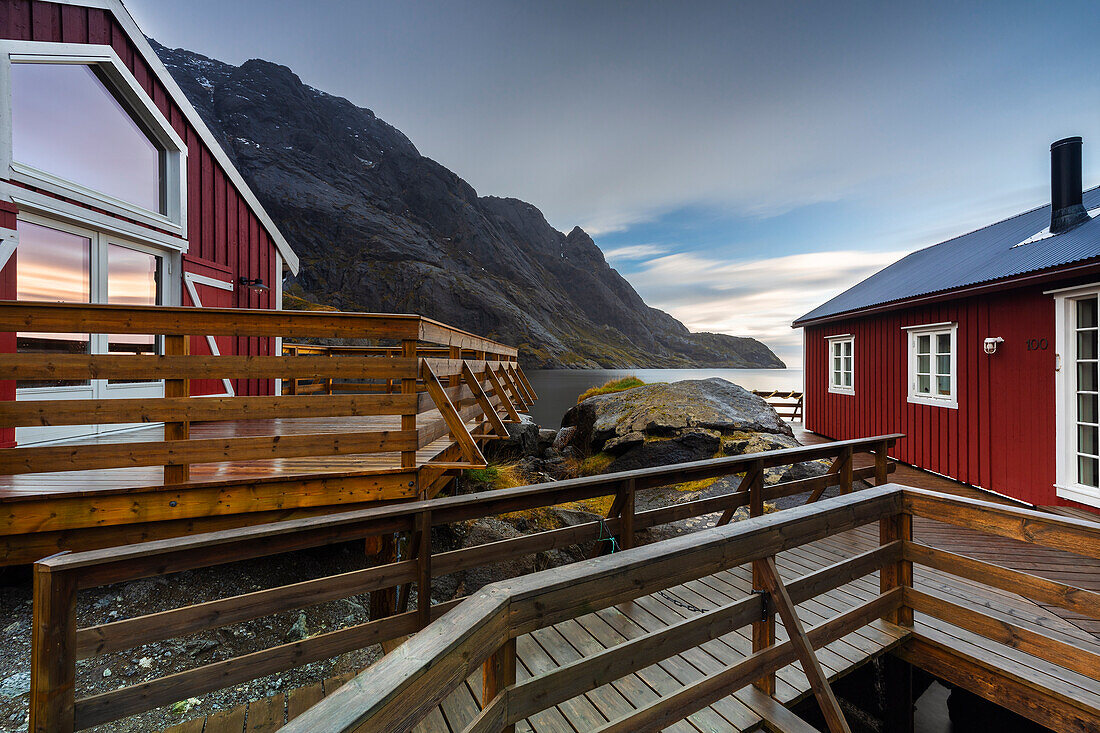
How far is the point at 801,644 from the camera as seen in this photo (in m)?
1.82

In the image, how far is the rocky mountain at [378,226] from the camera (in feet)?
231

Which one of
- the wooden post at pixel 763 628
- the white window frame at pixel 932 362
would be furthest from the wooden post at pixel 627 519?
the white window frame at pixel 932 362

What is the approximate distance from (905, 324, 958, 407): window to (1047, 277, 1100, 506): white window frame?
1581mm

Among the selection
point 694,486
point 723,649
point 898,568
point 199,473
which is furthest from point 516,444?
point 898,568

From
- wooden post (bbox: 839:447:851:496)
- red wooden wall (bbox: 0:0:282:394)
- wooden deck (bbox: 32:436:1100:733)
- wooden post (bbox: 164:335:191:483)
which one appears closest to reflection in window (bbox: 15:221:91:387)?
red wooden wall (bbox: 0:0:282:394)

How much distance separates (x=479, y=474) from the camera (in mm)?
6414

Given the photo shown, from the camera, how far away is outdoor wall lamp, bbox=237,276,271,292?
23.7 ft

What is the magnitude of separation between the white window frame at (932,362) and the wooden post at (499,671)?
878 cm

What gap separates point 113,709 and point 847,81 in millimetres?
18876

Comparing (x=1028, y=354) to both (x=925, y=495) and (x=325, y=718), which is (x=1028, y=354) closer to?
(x=925, y=495)

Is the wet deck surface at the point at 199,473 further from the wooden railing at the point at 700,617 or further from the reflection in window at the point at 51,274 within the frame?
the wooden railing at the point at 700,617

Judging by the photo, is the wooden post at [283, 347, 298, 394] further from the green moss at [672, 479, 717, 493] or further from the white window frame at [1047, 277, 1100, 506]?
the white window frame at [1047, 277, 1100, 506]

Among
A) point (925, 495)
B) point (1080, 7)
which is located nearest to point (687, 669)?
point (925, 495)

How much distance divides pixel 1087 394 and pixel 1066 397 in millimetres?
196
